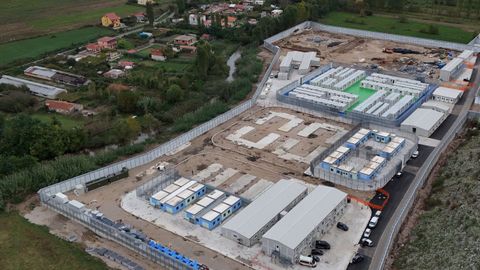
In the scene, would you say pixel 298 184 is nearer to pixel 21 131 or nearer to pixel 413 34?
pixel 21 131

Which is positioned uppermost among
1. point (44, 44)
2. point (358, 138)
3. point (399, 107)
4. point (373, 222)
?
point (44, 44)

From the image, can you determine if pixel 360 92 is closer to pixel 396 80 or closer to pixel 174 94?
pixel 396 80

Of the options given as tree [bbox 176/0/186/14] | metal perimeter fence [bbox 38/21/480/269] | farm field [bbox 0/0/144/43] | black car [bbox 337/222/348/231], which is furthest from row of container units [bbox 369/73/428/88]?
farm field [bbox 0/0/144/43]

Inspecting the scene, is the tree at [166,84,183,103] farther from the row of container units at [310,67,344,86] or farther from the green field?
the green field

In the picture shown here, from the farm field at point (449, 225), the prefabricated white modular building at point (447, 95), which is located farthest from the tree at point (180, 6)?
the farm field at point (449, 225)

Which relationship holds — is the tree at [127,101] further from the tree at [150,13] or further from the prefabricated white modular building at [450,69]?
the prefabricated white modular building at [450,69]

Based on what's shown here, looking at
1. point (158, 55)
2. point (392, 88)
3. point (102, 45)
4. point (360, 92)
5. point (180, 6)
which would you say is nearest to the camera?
point (392, 88)

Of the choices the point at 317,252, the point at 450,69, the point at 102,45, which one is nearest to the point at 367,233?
the point at 317,252
